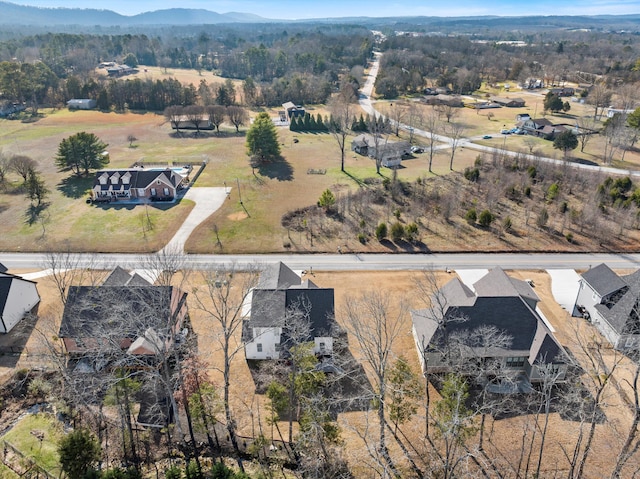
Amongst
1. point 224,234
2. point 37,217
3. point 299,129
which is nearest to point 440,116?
point 299,129

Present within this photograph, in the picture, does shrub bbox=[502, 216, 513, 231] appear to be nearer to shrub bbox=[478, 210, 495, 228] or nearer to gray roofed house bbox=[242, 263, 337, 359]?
shrub bbox=[478, 210, 495, 228]

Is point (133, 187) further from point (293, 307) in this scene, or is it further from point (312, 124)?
point (312, 124)

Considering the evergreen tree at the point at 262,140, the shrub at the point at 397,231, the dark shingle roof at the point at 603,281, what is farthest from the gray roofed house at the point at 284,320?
the evergreen tree at the point at 262,140

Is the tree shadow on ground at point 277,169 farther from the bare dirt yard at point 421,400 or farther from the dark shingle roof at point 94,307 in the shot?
the dark shingle roof at point 94,307

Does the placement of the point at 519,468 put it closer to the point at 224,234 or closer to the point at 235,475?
the point at 235,475

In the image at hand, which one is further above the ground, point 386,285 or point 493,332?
point 493,332

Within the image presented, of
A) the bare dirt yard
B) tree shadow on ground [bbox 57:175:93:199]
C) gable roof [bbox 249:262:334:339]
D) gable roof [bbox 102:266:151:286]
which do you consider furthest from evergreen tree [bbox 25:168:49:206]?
gable roof [bbox 249:262:334:339]

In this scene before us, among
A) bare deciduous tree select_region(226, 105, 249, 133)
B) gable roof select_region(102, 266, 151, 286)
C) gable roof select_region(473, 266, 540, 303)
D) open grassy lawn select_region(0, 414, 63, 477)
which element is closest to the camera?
open grassy lawn select_region(0, 414, 63, 477)
